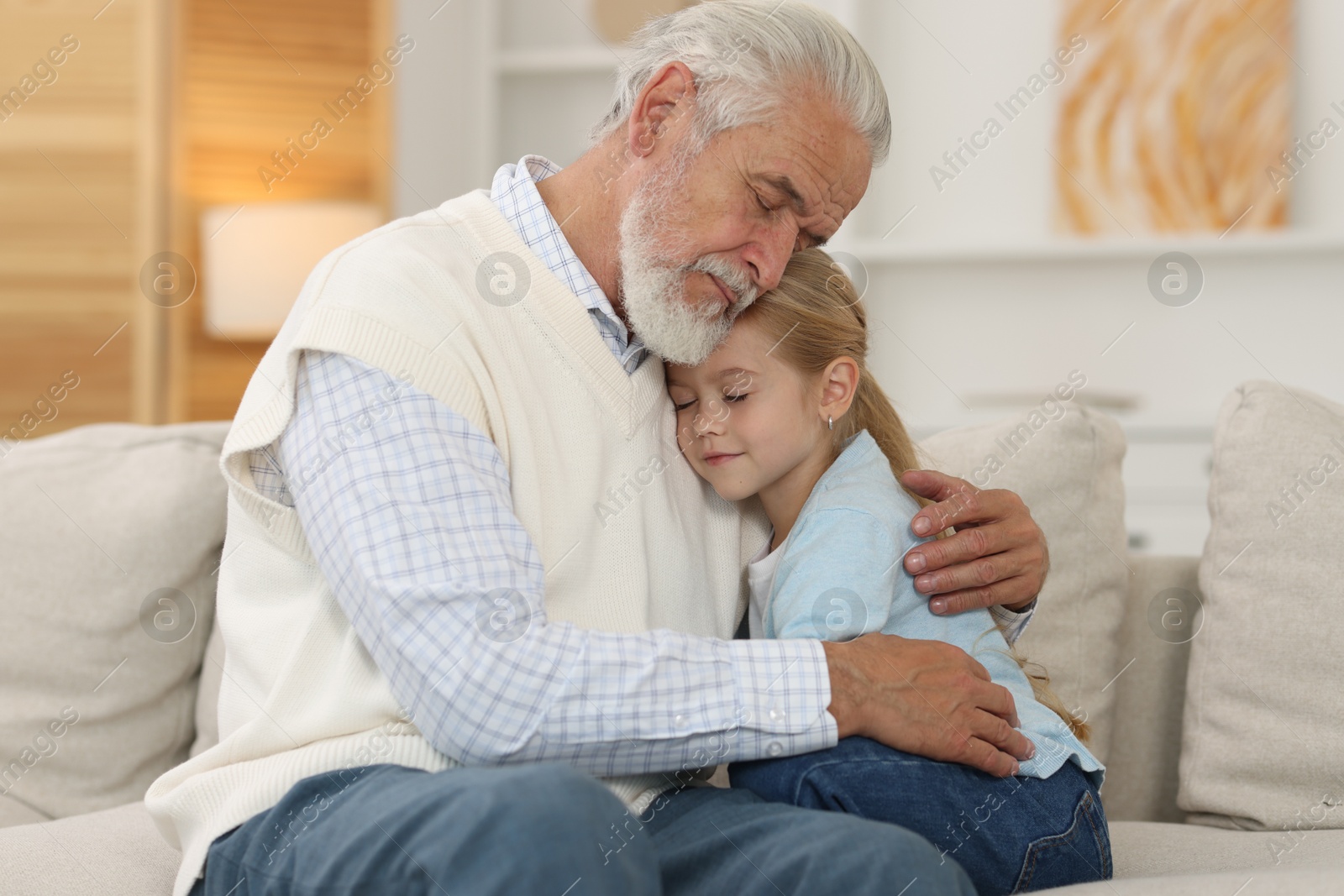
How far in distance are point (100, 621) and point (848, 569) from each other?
1.01 m

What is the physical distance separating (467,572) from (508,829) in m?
0.24

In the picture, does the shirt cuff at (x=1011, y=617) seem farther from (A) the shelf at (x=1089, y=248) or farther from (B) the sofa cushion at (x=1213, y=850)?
(A) the shelf at (x=1089, y=248)

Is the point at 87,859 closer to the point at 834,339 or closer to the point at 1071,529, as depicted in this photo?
the point at 834,339

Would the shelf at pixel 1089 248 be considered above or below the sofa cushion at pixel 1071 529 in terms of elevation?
above

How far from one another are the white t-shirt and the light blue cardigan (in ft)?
0.11

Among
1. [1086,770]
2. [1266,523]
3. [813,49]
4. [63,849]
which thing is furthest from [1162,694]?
[63,849]

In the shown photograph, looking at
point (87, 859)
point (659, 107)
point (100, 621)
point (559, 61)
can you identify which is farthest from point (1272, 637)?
point (559, 61)

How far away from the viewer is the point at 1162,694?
5.50 feet

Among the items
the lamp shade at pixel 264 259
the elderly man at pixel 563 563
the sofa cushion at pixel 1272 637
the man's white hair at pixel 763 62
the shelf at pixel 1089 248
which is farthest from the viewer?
the lamp shade at pixel 264 259

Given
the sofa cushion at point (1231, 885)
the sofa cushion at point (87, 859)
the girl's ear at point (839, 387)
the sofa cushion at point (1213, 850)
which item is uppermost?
the girl's ear at point (839, 387)

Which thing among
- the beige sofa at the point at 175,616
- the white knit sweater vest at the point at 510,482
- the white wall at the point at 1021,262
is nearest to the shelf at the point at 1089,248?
the white wall at the point at 1021,262

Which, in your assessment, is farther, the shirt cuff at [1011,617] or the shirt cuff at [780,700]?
the shirt cuff at [1011,617]

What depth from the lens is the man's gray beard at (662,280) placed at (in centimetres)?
135

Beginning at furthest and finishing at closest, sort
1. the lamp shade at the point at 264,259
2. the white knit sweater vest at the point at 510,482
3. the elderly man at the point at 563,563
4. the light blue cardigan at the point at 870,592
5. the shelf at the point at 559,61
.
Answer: the shelf at the point at 559,61
the lamp shade at the point at 264,259
the light blue cardigan at the point at 870,592
the white knit sweater vest at the point at 510,482
the elderly man at the point at 563,563
